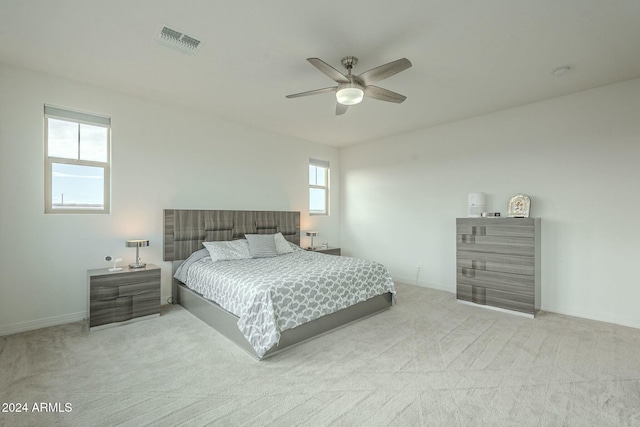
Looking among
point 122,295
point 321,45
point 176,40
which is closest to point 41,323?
point 122,295

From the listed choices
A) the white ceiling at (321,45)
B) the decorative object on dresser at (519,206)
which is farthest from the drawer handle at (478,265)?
the white ceiling at (321,45)

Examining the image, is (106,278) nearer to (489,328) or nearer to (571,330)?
(489,328)

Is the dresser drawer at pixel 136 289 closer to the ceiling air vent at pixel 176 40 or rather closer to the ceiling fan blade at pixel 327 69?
the ceiling air vent at pixel 176 40

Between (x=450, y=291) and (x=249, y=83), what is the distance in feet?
14.1

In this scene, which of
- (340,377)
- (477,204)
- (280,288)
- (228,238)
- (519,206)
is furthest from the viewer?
(228,238)

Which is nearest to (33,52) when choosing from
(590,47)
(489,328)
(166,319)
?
(166,319)

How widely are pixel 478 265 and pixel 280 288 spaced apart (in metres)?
2.90

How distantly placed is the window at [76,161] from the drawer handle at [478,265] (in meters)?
4.93

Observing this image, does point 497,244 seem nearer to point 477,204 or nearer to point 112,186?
point 477,204

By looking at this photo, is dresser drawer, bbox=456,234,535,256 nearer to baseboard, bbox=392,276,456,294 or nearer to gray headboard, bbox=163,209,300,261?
baseboard, bbox=392,276,456,294

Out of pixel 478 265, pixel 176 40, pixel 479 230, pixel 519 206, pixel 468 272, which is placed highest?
pixel 176 40

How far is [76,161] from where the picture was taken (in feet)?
11.4

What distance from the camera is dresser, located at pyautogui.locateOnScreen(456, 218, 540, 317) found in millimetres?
3584

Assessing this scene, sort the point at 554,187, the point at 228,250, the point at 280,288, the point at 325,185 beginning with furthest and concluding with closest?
the point at 325,185 < the point at 228,250 < the point at 554,187 < the point at 280,288
